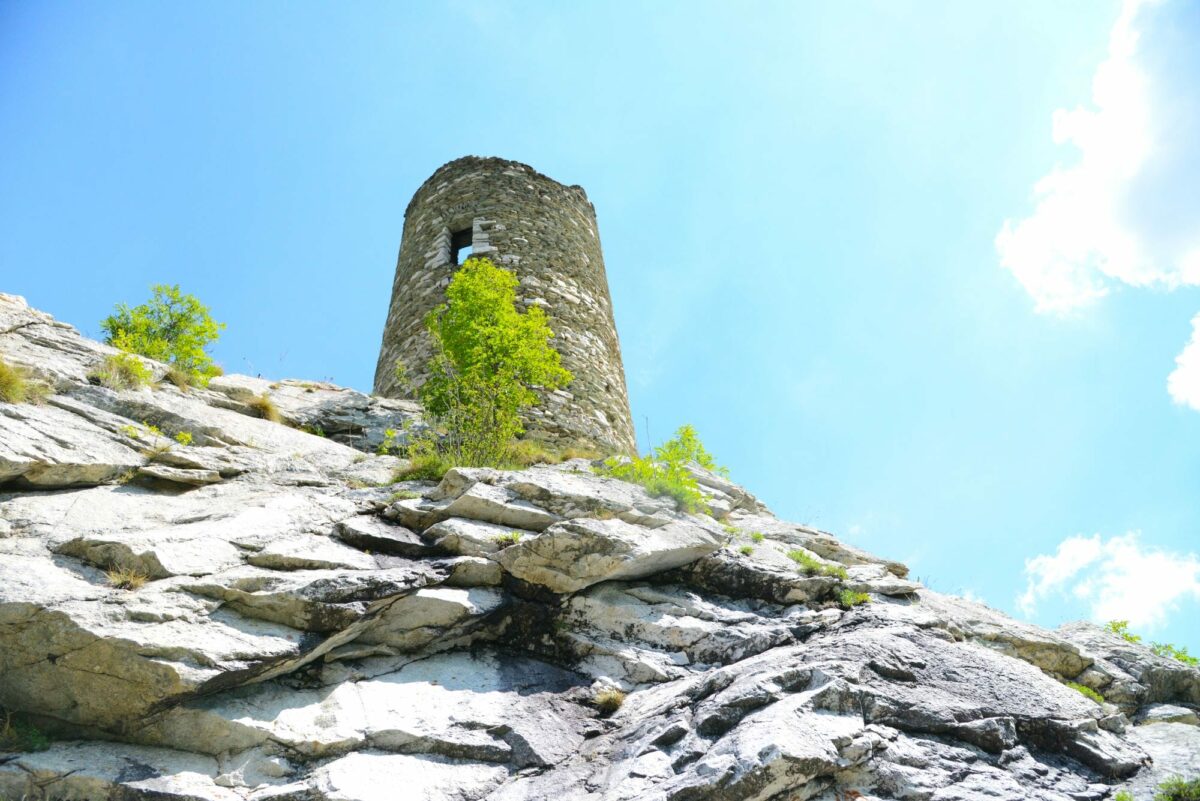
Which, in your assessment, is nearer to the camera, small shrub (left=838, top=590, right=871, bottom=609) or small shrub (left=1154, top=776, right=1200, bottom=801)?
small shrub (left=1154, top=776, right=1200, bottom=801)

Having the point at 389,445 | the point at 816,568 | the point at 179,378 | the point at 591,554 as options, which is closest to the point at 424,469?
the point at 389,445

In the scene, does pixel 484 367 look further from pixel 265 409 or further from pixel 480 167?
pixel 480 167

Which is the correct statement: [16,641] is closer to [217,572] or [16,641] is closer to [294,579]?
[217,572]

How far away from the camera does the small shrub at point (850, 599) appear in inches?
229

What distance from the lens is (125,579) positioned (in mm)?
4418

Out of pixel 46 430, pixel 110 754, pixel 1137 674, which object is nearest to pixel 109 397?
pixel 46 430

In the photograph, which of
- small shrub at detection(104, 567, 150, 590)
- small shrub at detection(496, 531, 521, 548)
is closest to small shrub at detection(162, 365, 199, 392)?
small shrub at detection(104, 567, 150, 590)

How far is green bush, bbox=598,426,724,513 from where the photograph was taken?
6922 mm

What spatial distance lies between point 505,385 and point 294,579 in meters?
4.08

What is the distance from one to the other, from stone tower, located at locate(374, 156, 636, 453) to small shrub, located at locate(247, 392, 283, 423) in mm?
2529

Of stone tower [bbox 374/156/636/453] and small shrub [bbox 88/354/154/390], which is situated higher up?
stone tower [bbox 374/156/636/453]

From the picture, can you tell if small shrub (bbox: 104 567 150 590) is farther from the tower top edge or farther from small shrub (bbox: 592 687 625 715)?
the tower top edge

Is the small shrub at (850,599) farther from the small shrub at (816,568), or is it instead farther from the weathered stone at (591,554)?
the weathered stone at (591,554)

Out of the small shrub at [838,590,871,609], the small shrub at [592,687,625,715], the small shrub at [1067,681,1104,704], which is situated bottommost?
the small shrub at [592,687,625,715]
